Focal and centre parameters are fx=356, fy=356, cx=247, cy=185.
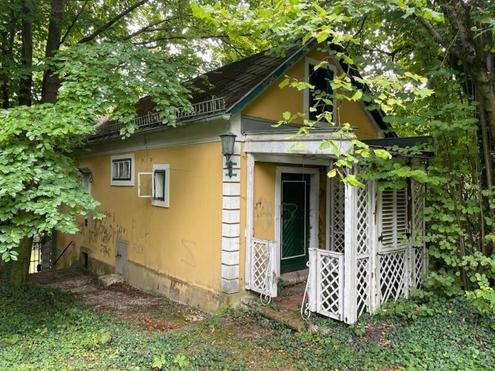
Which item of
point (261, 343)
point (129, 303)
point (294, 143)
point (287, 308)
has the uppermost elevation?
point (294, 143)

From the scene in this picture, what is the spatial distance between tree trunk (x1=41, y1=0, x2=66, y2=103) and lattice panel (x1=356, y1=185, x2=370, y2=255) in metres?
6.27

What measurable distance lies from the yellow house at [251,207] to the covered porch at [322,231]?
0.02 m

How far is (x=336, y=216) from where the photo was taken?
822 cm

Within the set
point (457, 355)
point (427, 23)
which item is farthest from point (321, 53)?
point (457, 355)

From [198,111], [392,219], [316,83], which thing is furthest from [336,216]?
[198,111]

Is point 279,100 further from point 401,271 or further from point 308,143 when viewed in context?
point 401,271

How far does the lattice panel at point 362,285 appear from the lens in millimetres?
5203

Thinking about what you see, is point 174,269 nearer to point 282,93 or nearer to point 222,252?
point 222,252

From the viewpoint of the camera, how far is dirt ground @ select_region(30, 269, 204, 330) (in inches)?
248

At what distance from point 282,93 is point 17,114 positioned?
4.53m

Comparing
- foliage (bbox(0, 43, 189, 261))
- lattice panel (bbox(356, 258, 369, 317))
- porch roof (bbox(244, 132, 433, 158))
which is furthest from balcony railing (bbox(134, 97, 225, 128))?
lattice panel (bbox(356, 258, 369, 317))

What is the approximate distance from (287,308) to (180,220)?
284cm

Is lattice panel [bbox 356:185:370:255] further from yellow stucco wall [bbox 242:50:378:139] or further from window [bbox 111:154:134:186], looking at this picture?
window [bbox 111:154:134:186]

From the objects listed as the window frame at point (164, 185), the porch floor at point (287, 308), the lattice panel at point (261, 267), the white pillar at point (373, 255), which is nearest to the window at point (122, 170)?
the window frame at point (164, 185)
